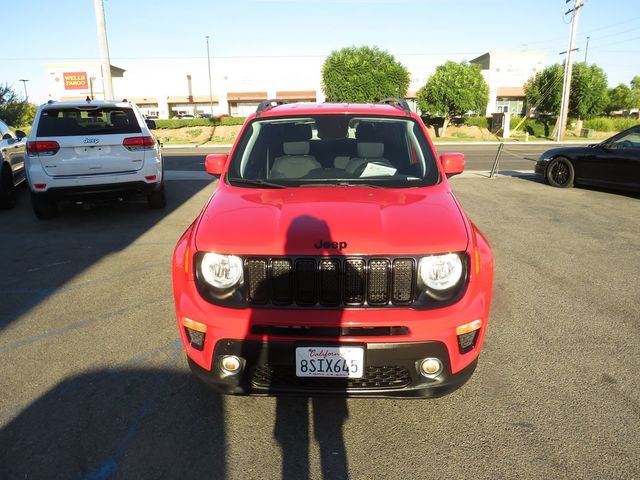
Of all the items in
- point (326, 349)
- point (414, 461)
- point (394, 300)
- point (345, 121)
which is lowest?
point (414, 461)

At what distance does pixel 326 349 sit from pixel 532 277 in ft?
11.7

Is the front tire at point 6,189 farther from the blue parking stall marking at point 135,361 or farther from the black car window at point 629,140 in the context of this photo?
the black car window at point 629,140

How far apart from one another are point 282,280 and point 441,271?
0.84 meters

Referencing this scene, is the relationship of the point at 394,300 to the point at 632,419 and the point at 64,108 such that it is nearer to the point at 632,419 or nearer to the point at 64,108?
the point at 632,419

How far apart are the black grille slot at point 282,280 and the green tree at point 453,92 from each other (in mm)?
40797

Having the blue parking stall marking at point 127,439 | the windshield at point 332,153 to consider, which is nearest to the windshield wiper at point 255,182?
the windshield at point 332,153

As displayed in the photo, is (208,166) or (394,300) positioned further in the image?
(208,166)

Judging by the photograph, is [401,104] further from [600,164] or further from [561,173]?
[561,173]

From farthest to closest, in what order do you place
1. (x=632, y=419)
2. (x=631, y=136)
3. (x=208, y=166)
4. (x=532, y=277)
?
(x=631, y=136)
(x=532, y=277)
(x=208, y=166)
(x=632, y=419)

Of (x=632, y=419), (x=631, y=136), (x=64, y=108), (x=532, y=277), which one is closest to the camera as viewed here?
(x=632, y=419)

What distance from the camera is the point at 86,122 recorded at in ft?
24.6

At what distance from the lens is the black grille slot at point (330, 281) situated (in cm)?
248

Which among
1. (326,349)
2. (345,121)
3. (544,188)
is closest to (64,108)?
(345,121)

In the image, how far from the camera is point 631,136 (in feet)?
31.7
